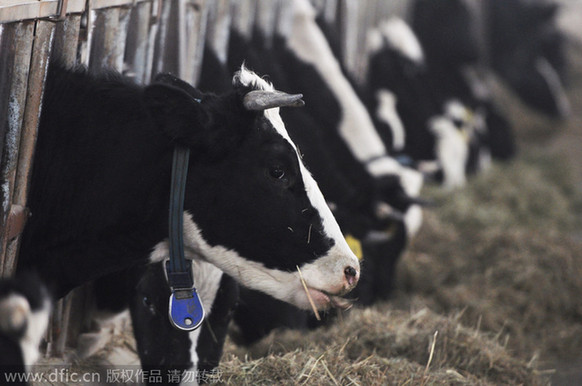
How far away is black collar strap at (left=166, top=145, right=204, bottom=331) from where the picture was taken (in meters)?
2.75

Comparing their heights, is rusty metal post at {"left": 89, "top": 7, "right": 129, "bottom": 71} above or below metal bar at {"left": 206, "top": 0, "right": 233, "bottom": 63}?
below

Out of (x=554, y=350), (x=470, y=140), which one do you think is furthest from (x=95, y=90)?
(x=470, y=140)

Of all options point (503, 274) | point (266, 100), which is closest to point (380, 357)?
point (266, 100)

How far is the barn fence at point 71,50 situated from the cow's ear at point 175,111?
550mm

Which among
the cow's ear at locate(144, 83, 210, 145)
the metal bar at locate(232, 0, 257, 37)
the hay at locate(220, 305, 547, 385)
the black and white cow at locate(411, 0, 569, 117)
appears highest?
the black and white cow at locate(411, 0, 569, 117)

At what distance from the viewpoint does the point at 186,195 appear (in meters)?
2.78

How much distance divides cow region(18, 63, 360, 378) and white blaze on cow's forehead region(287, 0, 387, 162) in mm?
2929

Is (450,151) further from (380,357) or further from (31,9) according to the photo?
(31,9)

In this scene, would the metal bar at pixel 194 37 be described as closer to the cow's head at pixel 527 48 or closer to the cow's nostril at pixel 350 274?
the cow's nostril at pixel 350 274

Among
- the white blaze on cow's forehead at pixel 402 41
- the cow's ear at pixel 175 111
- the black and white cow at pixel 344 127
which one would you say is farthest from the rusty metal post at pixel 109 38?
the white blaze on cow's forehead at pixel 402 41

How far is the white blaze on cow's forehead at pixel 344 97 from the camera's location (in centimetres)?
580

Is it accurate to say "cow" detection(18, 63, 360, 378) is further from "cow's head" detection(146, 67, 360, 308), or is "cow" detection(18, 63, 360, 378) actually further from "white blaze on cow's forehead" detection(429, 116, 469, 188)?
"white blaze on cow's forehead" detection(429, 116, 469, 188)

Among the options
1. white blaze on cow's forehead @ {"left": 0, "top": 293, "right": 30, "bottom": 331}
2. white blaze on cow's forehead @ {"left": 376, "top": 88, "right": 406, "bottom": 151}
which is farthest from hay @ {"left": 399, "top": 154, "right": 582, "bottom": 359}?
white blaze on cow's forehead @ {"left": 0, "top": 293, "right": 30, "bottom": 331}

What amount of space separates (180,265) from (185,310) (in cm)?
18
